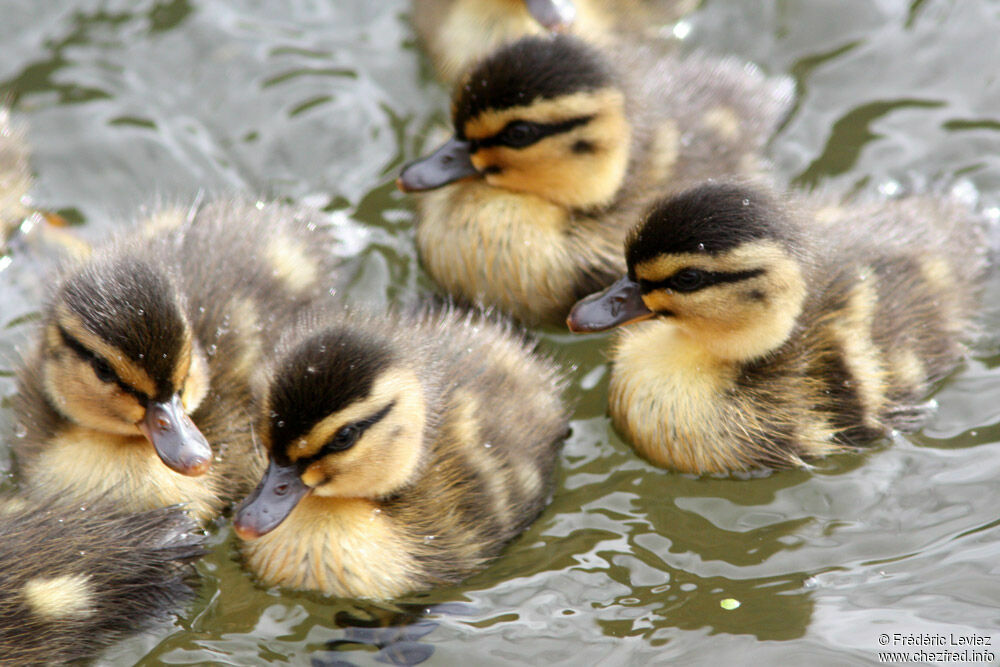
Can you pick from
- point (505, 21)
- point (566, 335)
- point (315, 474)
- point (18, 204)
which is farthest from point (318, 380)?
point (505, 21)

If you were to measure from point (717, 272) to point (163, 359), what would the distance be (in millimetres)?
1302

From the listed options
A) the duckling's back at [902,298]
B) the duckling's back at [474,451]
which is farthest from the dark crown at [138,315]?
the duckling's back at [902,298]

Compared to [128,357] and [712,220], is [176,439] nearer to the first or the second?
[128,357]

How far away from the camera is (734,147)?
3.73 m

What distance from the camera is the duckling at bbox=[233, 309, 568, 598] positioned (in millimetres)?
2650

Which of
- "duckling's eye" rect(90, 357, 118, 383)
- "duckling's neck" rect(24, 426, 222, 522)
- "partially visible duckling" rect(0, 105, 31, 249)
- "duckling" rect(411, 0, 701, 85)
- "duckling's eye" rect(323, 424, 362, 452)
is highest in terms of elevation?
"duckling" rect(411, 0, 701, 85)

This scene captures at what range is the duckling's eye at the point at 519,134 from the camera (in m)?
3.37

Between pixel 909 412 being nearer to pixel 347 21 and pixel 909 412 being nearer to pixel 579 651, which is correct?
pixel 579 651

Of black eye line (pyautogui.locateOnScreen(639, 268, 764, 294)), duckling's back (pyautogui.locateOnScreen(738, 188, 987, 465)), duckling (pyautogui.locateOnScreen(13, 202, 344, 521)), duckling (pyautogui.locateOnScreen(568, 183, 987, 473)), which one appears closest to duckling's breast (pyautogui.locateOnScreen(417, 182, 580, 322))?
duckling (pyautogui.locateOnScreen(568, 183, 987, 473))

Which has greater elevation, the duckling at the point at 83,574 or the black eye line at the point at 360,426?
the black eye line at the point at 360,426

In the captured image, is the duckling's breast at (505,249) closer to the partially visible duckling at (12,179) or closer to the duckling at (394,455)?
the duckling at (394,455)

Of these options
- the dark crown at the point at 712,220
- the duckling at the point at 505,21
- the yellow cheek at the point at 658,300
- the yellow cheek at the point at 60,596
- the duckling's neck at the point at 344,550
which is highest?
the duckling at the point at 505,21

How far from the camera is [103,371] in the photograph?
2822mm

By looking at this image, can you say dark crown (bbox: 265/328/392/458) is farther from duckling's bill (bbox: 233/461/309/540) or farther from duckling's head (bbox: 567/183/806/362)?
duckling's head (bbox: 567/183/806/362)
